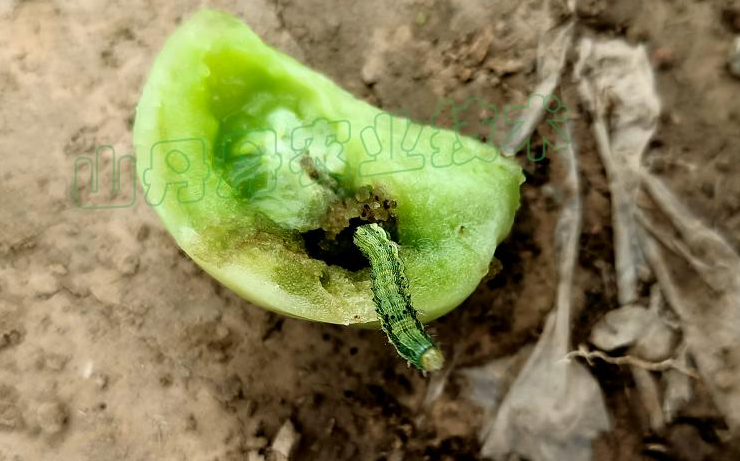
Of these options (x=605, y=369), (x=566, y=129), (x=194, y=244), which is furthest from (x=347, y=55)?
(x=605, y=369)

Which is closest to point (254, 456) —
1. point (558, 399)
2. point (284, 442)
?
point (284, 442)

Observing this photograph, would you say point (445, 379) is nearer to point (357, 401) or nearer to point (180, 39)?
point (357, 401)

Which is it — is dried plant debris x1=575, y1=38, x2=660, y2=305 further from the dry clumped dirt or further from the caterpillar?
the caterpillar

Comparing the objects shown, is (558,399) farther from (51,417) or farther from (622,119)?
(51,417)

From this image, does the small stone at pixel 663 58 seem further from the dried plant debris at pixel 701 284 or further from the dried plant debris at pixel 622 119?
the dried plant debris at pixel 701 284

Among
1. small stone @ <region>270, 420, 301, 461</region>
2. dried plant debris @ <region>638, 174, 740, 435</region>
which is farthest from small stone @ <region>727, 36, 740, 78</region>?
small stone @ <region>270, 420, 301, 461</region>
